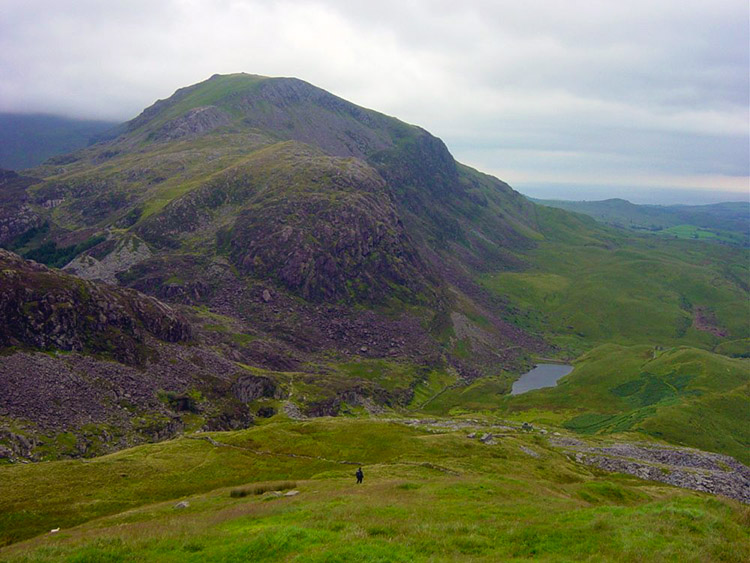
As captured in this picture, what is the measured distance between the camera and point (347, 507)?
38.6 m

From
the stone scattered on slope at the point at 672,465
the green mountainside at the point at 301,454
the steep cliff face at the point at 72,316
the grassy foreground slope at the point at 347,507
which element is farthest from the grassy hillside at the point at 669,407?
the steep cliff face at the point at 72,316

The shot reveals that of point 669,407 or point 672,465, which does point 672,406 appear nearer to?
point 669,407

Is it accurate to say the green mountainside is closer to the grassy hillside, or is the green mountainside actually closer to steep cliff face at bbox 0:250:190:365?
steep cliff face at bbox 0:250:190:365

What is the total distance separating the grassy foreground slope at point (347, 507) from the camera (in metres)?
28.6

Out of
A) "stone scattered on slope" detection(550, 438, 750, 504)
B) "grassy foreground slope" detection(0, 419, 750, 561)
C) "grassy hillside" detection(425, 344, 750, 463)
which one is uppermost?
"grassy foreground slope" detection(0, 419, 750, 561)

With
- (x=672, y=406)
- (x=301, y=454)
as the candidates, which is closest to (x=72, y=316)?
(x=301, y=454)

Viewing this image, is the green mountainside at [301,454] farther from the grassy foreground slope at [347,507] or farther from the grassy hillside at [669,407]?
the grassy hillside at [669,407]

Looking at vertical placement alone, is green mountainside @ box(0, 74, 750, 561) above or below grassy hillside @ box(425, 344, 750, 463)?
above

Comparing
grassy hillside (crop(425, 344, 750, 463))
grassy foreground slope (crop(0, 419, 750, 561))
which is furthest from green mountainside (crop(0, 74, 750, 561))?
grassy hillside (crop(425, 344, 750, 463))

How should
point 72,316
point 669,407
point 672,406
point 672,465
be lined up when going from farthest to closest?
point 672,406 → point 669,407 → point 72,316 → point 672,465

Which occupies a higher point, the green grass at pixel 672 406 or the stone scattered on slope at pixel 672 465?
the stone scattered on slope at pixel 672 465

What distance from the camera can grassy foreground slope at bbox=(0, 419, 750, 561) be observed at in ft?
93.8

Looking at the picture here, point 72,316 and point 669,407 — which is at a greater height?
point 72,316

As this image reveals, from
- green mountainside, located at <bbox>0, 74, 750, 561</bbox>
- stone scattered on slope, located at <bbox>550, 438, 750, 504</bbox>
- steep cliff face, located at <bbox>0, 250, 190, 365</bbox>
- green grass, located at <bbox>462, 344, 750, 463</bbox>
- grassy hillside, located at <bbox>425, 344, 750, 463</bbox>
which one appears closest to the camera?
green mountainside, located at <bbox>0, 74, 750, 561</bbox>
